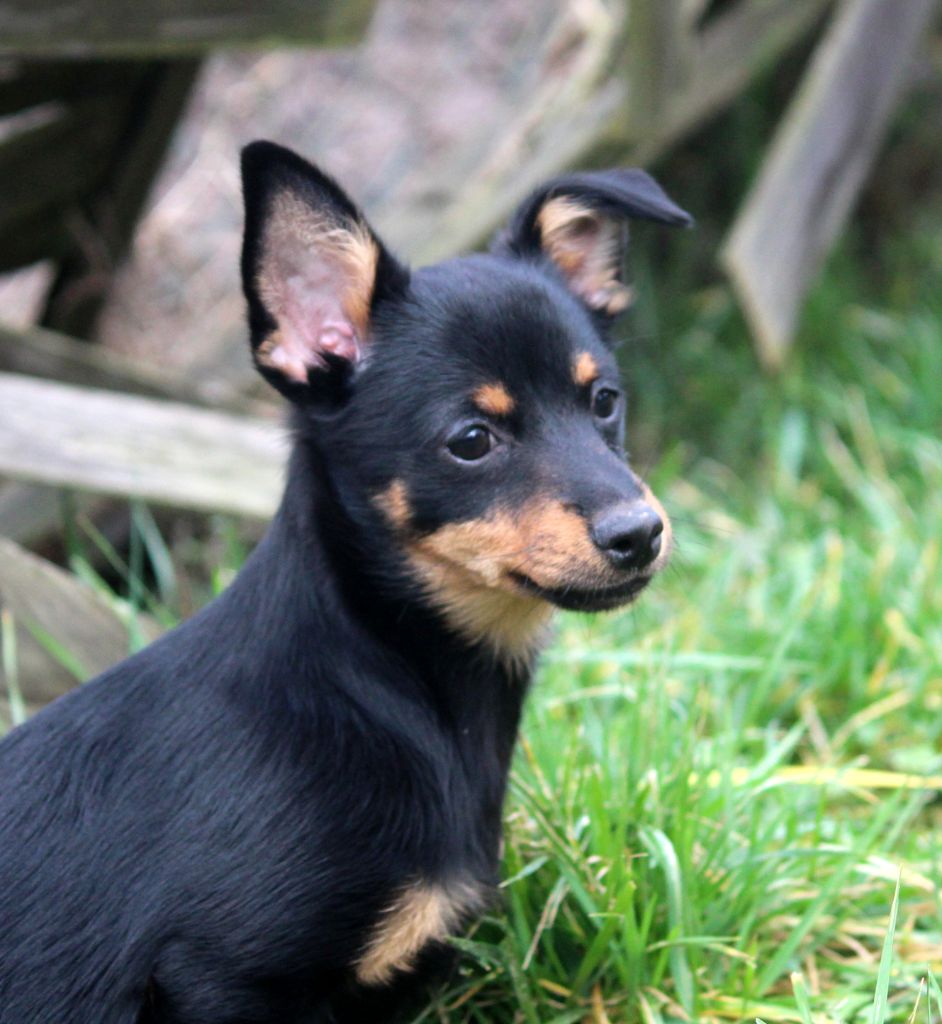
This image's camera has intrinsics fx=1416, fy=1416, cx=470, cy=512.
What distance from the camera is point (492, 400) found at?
2621 millimetres

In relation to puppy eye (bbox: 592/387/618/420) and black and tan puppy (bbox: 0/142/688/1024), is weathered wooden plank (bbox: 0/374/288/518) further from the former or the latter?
puppy eye (bbox: 592/387/618/420)

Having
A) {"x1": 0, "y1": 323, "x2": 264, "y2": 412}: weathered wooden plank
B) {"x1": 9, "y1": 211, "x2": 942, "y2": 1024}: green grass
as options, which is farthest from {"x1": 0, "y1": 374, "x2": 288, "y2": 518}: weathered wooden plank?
{"x1": 0, "y1": 323, "x2": 264, "y2": 412}: weathered wooden plank

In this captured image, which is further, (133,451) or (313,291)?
(133,451)

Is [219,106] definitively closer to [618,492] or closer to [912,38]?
[912,38]

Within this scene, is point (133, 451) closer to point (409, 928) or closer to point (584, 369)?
point (584, 369)

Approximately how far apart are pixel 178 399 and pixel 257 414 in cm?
28

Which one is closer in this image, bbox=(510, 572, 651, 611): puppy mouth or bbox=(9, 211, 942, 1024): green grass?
bbox=(510, 572, 651, 611): puppy mouth

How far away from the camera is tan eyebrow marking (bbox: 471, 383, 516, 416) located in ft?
8.59

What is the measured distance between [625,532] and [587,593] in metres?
0.15

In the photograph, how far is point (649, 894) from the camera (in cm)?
282

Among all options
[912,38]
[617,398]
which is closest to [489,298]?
[617,398]

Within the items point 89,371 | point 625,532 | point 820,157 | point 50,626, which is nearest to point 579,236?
point 625,532

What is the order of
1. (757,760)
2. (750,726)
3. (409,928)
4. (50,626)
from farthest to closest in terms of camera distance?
(750,726) → (757,760) → (50,626) → (409,928)

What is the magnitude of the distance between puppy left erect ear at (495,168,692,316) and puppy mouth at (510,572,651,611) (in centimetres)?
76
